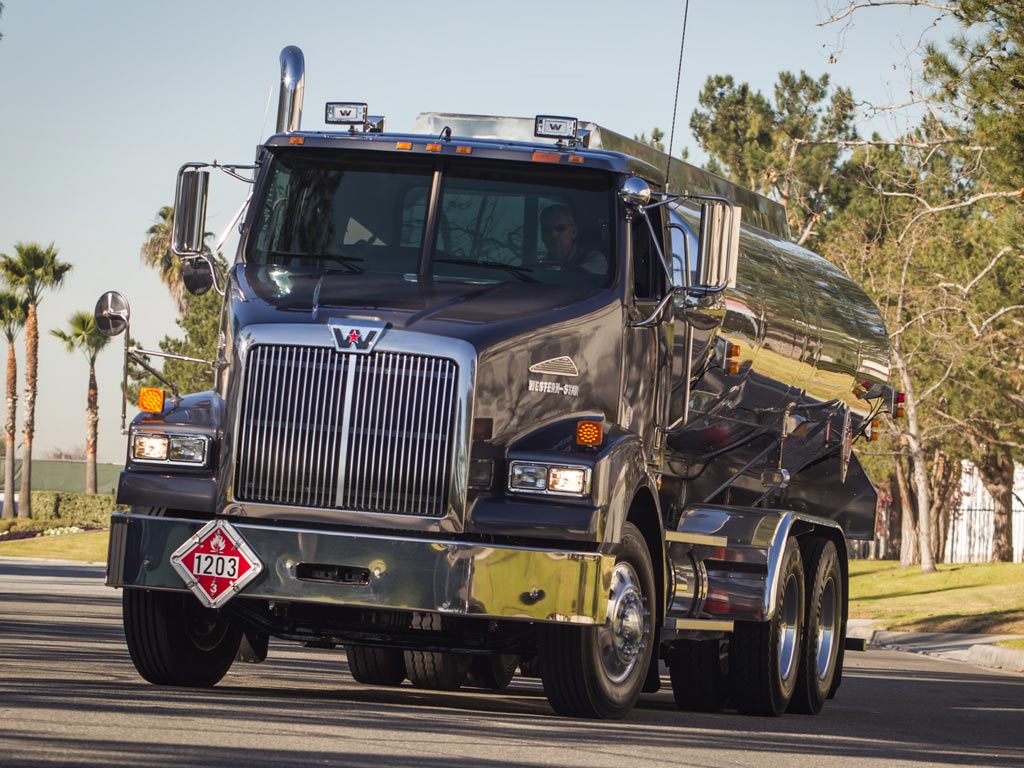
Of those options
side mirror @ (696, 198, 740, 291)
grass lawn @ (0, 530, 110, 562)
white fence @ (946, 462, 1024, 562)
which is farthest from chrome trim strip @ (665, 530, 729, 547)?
white fence @ (946, 462, 1024, 562)

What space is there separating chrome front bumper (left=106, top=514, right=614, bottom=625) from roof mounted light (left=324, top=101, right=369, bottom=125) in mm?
2809

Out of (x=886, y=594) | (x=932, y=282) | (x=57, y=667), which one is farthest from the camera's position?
(x=932, y=282)

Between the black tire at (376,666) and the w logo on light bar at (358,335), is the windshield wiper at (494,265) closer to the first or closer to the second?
the w logo on light bar at (358,335)

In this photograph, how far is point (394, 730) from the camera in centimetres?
870

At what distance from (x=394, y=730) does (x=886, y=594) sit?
36225 mm

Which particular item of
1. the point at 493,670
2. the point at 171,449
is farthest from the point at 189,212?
the point at 493,670

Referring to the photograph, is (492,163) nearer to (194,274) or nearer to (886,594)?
(194,274)

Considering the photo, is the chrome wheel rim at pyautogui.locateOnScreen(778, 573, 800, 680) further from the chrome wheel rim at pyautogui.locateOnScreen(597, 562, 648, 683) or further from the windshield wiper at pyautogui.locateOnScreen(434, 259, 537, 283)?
the windshield wiper at pyautogui.locateOnScreen(434, 259, 537, 283)

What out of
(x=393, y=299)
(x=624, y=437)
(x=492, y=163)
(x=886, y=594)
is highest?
(x=492, y=163)

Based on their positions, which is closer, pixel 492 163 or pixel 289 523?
pixel 289 523

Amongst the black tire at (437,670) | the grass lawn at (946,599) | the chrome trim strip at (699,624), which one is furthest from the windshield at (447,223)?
the grass lawn at (946,599)

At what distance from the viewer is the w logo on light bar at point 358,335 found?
9.69 meters

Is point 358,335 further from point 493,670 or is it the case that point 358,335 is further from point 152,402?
point 493,670

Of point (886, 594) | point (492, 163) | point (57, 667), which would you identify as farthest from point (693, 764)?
point (886, 594)
